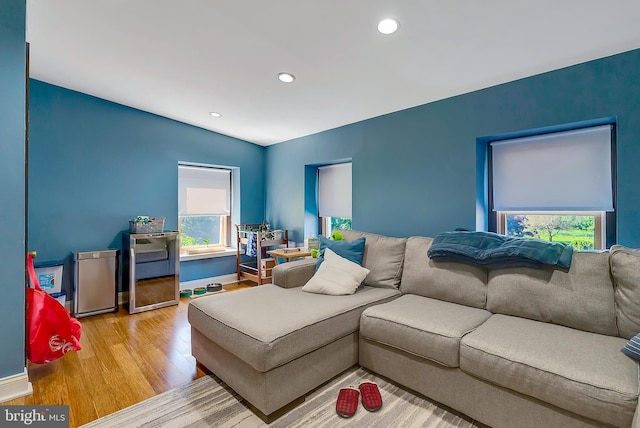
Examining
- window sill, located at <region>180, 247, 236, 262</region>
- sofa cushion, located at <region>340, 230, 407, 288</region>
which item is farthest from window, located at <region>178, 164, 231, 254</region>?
sofa cushion, located at <region>340, 230, 407, 288</region>

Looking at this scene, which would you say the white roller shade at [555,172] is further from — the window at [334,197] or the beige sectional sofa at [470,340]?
the window at [334,197]

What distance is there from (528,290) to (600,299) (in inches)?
13.9

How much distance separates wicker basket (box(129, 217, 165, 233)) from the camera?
12.0 ft

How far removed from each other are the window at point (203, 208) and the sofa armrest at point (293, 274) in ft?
7.89

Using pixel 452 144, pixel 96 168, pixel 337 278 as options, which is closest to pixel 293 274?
pixel 337 278

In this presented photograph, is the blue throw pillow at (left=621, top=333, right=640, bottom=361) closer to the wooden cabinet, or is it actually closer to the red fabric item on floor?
the red fabric item on floor

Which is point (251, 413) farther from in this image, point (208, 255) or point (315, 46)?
point (208, 255)

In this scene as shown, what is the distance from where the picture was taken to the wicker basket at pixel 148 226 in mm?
3643

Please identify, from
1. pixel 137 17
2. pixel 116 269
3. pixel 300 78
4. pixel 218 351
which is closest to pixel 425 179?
pixel 300 78

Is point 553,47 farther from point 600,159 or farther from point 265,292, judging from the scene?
point 265,292

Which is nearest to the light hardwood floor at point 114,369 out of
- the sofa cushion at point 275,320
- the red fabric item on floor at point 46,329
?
the red fabric item on floor at point 46,329

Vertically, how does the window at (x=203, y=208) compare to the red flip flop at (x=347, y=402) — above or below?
above

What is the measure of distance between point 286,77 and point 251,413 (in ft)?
8.81

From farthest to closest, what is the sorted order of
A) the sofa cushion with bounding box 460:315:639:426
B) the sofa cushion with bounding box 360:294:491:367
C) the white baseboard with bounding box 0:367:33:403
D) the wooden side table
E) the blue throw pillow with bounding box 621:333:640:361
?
the wooden side table, the white baseboard with bounding box 0:367:33:403, the sofa cushion with bounding box 360:294:491:367, the blue throw pillow with bounding box 621:333:640:361, the sofa cushion with bounding box 460:315:639:426
